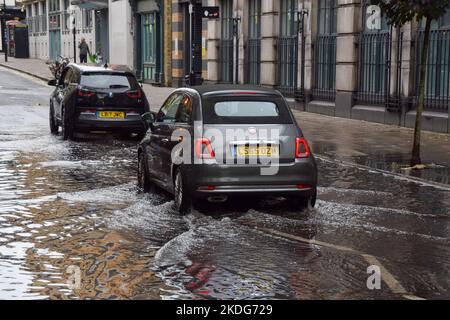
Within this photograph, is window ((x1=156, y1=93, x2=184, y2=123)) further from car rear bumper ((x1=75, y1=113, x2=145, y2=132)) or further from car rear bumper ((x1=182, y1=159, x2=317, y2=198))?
car rear bumper ((x1=75, y1=113, x2=145, y2=132))

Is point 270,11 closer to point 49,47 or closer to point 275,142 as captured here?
point 275,142

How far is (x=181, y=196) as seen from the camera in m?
9.16

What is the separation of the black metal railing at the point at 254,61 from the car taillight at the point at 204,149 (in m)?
18.8

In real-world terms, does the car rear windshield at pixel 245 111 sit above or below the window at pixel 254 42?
below

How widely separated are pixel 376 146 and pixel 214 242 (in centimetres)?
927

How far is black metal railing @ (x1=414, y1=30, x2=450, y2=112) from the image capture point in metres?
18.2

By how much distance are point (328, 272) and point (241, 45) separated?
2257cm

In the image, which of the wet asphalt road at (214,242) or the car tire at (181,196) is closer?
the wet asphalt road at (214,242)

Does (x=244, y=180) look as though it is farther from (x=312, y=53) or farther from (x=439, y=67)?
(x=312, y=53)

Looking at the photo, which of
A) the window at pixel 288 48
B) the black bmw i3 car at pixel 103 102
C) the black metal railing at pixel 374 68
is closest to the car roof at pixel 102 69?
the black bmw i3 car at pixel 103 102

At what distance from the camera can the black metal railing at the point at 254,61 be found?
2769cm

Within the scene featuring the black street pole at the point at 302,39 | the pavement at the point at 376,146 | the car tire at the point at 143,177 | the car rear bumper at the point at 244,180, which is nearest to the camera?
the car rear bumper at the point at 244,180

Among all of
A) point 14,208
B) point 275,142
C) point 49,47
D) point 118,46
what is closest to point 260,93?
point 275,142

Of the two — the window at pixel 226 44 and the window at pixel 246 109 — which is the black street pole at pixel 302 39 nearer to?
the window at pixel 226 44
